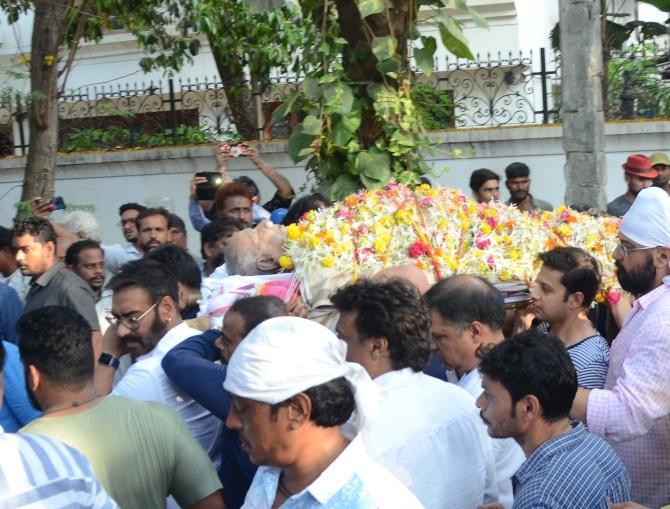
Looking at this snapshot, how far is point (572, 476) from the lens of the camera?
3225mm

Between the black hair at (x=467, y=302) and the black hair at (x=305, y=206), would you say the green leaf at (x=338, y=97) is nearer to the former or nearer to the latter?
the black hair at (x=305, y=206)

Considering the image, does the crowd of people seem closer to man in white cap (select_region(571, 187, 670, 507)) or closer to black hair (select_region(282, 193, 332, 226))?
man in white cap (select_region(571, 187, 670, 507))

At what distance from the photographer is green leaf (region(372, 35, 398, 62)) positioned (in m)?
6.45

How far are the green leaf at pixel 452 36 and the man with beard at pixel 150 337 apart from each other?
2733mm

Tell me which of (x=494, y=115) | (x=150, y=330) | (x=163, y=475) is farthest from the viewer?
(x=494, y=115)

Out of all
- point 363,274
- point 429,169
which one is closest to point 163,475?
point 363,274

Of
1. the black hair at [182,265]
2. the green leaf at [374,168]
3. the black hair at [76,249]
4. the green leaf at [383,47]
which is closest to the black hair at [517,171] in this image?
the green leaf at [374,168]

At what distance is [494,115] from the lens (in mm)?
12172

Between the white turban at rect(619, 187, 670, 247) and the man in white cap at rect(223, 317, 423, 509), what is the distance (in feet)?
6.87

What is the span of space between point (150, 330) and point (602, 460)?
2139mm

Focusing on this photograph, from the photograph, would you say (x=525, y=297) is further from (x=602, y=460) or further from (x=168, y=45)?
(x=168, y=45)

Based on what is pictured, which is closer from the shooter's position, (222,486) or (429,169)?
(222,486)

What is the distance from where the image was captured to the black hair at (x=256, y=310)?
13.4 feet

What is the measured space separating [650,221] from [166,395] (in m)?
2.12
